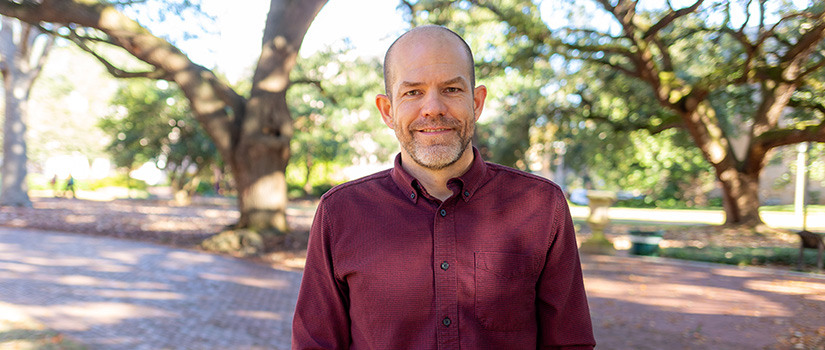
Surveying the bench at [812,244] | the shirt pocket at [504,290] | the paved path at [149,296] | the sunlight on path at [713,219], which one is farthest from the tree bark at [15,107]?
the shirt pocket at [504,290]

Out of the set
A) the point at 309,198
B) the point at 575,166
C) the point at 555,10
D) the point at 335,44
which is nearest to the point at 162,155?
the point at 309,198

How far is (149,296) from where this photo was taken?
8094 millimetres

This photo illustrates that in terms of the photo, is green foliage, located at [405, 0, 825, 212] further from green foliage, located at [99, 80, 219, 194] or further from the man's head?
green foliage, located at [99, 80, 219, 194]

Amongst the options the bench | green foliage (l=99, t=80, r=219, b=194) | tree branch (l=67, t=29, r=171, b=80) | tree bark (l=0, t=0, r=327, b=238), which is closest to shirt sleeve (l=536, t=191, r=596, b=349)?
the bench

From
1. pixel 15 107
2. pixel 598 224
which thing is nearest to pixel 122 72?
pixel 598 224

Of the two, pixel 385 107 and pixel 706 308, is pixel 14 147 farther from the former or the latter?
pixel 385 107

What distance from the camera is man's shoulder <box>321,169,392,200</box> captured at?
1.88m

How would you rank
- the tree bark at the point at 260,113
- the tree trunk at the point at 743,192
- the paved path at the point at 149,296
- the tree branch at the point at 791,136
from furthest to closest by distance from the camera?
the tree trunk at the point at 743,192 → the tree branch at the point at 791,136 → the tree bark at the point at 260,113 → the paved path at the point at 149,296

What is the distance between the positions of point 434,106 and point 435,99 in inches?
0.9

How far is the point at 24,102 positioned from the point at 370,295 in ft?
88.9

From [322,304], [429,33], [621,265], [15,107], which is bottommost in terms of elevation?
[621,265]

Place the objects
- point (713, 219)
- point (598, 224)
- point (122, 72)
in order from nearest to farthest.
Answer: point (122, 72), point (598, 224), point (713, 219)

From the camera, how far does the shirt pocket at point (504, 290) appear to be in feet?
5.59

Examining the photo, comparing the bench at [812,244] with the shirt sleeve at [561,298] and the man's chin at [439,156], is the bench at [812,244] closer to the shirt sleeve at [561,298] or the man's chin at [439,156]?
the shirt sleeve at [561,298]
